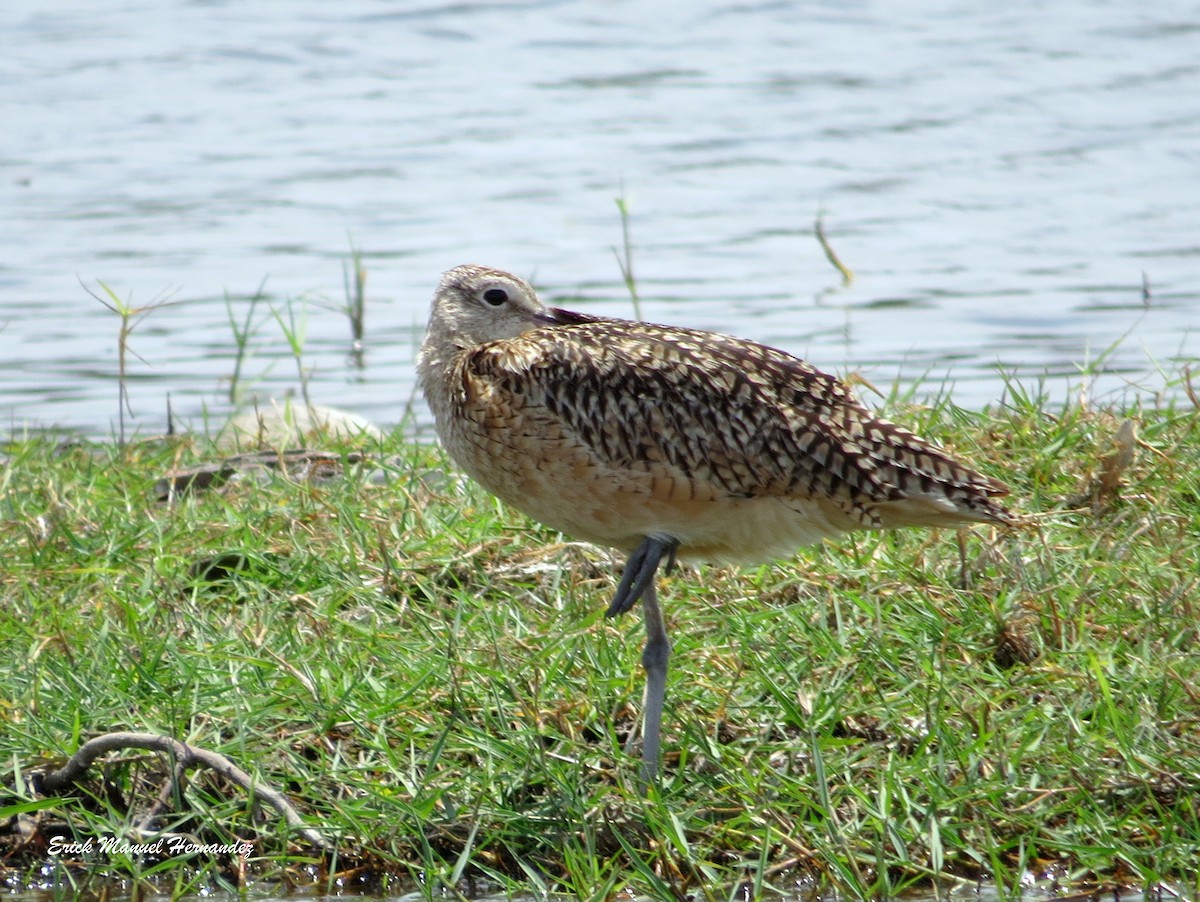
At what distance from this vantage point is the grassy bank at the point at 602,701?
4.68 meters

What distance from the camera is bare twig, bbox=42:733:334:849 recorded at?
4844 millimetres

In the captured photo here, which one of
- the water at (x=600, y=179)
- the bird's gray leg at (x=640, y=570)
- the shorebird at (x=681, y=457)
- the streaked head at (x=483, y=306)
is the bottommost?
the water at (x=600, y=179)

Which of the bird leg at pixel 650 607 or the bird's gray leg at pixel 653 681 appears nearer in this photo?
the bird's gray leg at pixel 653 681

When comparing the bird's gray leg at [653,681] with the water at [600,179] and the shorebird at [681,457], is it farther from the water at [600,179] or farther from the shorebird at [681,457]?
the water at [600,179]

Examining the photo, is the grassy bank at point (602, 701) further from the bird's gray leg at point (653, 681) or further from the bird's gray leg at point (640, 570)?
the bird's gray leg at point (640, 570)

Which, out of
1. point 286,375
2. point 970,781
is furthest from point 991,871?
point 286,375

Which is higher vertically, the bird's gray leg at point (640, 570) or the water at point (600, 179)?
the bird's gray leg at point (640, 570)

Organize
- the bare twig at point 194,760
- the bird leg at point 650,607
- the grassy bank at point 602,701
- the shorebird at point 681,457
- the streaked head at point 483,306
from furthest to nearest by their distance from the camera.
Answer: the streaked head at point 483,306
the shorebird at point 681,457
the bird leg at point 650,607
the bare twig at point 194,760
the grassy bank at point 602,701

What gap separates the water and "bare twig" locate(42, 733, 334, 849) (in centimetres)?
368

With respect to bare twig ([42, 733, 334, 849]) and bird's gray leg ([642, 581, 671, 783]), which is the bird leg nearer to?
bird's gray leg ([642, 581, 671, 783])

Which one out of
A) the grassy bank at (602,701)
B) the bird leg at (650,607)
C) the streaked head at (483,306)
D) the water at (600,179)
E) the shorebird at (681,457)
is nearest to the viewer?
the grassy bank at (602,701)

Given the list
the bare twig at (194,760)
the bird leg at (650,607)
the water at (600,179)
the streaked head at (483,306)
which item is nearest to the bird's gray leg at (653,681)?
the bird leg at (650,607)

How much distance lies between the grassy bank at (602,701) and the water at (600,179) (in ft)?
8.08

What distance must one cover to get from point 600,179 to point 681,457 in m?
9.26
